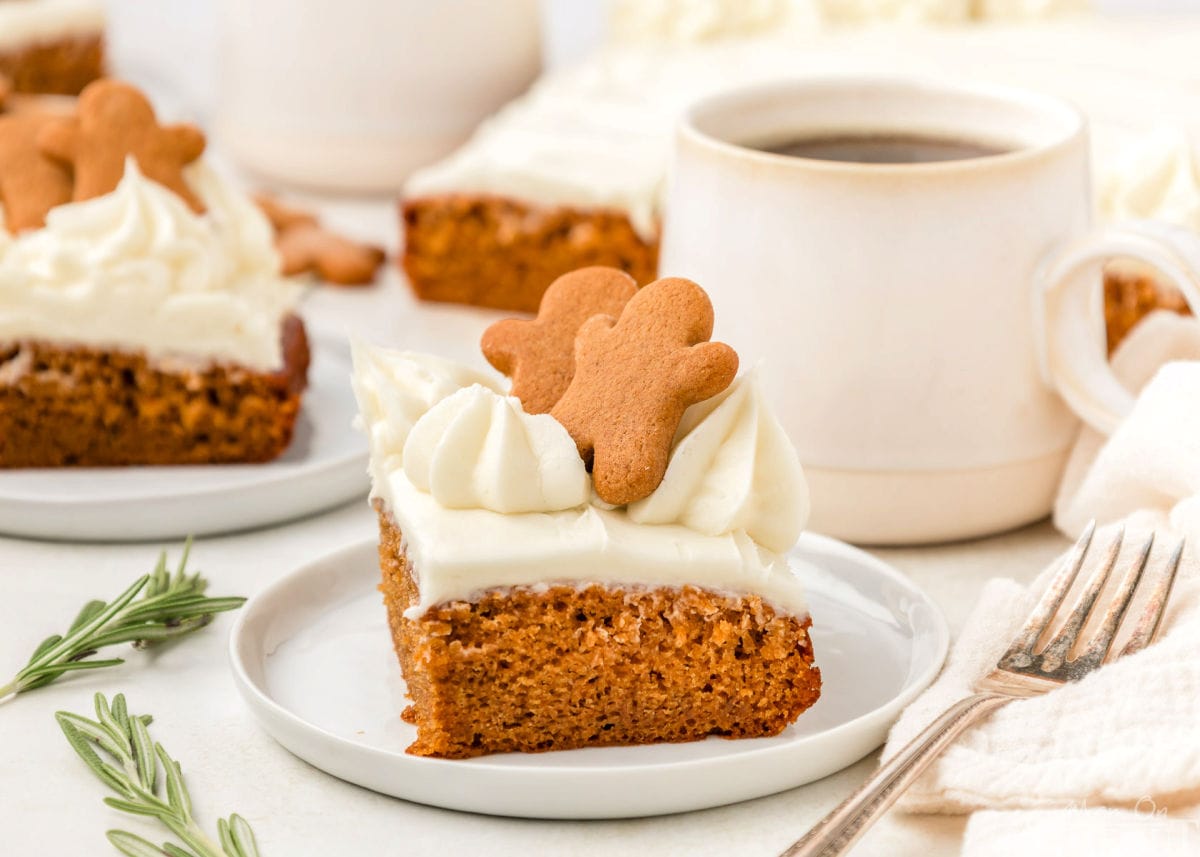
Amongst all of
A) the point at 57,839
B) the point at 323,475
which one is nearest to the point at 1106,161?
the point at 323,475

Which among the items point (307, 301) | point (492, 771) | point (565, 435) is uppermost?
point (565, 435)

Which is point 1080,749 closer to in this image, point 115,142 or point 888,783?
point 888,783

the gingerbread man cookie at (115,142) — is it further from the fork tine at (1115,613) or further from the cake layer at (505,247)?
the fork tine at (1115,613)

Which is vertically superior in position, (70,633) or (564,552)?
(564,552)

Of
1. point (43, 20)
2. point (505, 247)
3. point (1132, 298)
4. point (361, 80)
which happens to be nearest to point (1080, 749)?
point (1132, 298)

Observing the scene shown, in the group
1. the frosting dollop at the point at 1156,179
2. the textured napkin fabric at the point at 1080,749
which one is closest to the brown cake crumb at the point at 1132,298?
the frosting dollop at the point at 1156,179

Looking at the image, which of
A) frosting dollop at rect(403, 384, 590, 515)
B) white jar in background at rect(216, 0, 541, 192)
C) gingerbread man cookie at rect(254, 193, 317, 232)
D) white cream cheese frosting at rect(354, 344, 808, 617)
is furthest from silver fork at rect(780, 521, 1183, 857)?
white jar in background at rect(216, 0, 541, 192)

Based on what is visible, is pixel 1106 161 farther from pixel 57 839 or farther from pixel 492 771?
pixel 57 839
